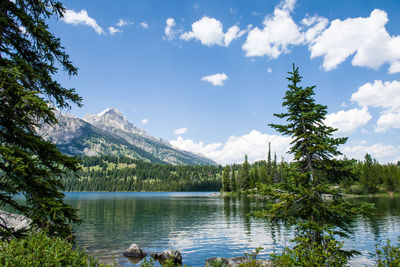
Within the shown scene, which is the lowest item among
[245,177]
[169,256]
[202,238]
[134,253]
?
[202,238]

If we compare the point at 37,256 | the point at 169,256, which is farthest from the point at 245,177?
the point at 37,256

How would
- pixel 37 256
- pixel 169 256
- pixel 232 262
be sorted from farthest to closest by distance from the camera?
1. pixel 169 256
2. pixel 232 262
3. pixel 37 256

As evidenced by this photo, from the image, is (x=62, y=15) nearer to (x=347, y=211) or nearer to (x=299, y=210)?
(x=299, y=210)

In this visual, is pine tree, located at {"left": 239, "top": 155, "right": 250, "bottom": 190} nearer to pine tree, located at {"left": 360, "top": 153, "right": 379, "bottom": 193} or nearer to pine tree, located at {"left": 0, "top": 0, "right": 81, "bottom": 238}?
pine tree, located at {"left": 360, "top": 153, "right": 379, "bottom": 193}

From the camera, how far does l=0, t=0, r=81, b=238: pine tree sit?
23.0 feet

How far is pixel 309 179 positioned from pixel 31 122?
14.8 metres

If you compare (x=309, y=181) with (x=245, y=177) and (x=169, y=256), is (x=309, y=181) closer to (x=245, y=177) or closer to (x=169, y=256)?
(x=169, y=256)

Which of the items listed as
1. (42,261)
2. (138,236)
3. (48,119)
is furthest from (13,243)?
(138,236)

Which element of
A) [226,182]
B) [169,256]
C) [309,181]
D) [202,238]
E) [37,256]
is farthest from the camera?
[226,182]

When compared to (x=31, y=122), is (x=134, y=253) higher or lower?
lower

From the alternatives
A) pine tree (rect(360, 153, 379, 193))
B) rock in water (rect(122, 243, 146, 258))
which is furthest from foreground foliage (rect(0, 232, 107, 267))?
pine tree (rect(360, 153, 379, 193))

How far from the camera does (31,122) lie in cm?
870

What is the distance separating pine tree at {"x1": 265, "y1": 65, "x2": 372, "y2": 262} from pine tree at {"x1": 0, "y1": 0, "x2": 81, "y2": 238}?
1041 centimetres

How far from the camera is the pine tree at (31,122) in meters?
7.00
